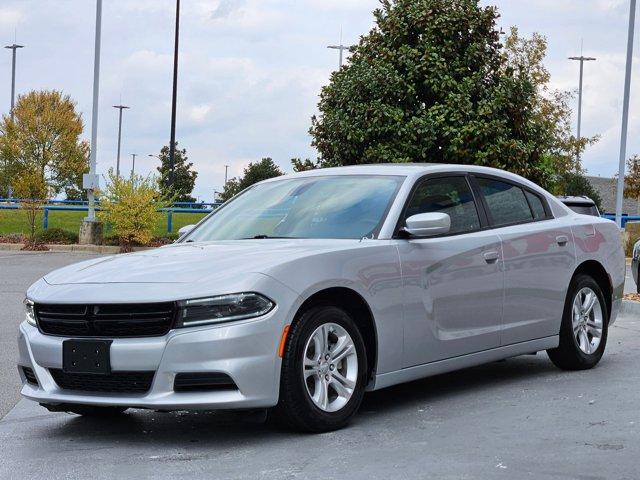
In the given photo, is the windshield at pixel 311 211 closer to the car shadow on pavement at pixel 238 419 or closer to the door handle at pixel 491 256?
the door handle at pixel 491 256

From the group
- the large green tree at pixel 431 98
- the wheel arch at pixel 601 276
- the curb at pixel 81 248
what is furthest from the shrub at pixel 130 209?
the wheel arch at pixel 601 276

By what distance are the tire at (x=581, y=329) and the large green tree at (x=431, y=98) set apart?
1427 cm

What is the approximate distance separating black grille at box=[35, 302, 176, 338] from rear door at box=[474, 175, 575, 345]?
8.87ft

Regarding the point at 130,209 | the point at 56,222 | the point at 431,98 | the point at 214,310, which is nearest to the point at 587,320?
the point at 214,310

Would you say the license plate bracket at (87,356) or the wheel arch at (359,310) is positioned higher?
the wheel arch at (359,310)

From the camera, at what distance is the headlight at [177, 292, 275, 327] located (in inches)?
223

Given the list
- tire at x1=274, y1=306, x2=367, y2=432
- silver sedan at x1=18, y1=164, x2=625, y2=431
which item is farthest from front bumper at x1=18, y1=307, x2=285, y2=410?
tire at x1=274, y1=306, x2=367, y2=432

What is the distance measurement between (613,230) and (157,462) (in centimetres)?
465

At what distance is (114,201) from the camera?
2925cm

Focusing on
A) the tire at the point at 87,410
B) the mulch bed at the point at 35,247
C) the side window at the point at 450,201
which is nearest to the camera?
the tire at the point at 87,410

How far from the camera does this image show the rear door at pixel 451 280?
6.71 meters

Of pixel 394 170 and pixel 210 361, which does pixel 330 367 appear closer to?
pixel 210 361

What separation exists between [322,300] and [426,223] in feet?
2.88

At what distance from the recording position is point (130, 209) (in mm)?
28656
